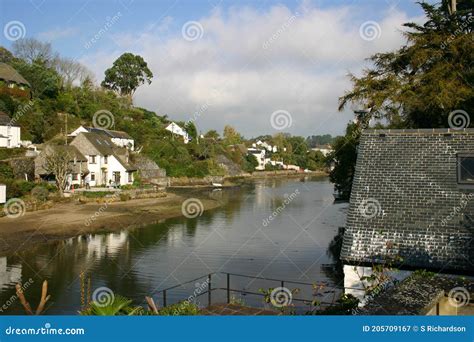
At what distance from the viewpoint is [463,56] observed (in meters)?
23.6

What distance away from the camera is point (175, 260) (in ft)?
80.4

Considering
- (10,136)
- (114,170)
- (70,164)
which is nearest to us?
(10,136)

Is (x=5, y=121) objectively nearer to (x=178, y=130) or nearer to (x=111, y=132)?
(x=111, y=132)

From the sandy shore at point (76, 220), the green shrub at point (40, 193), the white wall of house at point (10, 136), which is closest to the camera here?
the sandy shore at point (76, 220)

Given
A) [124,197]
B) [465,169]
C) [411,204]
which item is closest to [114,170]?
[124,197]

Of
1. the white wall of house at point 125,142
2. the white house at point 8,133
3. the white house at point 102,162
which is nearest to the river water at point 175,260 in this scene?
the white house at point 102,162

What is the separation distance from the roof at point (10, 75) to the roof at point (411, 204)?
188 ft

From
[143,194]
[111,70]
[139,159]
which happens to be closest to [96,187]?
[143,194]

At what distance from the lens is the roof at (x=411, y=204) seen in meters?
11.4

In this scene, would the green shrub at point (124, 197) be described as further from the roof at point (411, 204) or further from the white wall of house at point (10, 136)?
the roof at point (411, 204)

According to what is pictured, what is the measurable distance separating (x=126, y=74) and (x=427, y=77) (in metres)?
75.6

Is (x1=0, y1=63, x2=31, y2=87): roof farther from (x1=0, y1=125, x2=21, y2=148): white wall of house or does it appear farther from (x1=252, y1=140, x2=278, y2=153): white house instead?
(x1=252, y1=140, x2=278, y2=153): white house

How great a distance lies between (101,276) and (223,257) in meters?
6.39

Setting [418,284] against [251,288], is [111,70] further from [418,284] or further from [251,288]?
[418,284]
